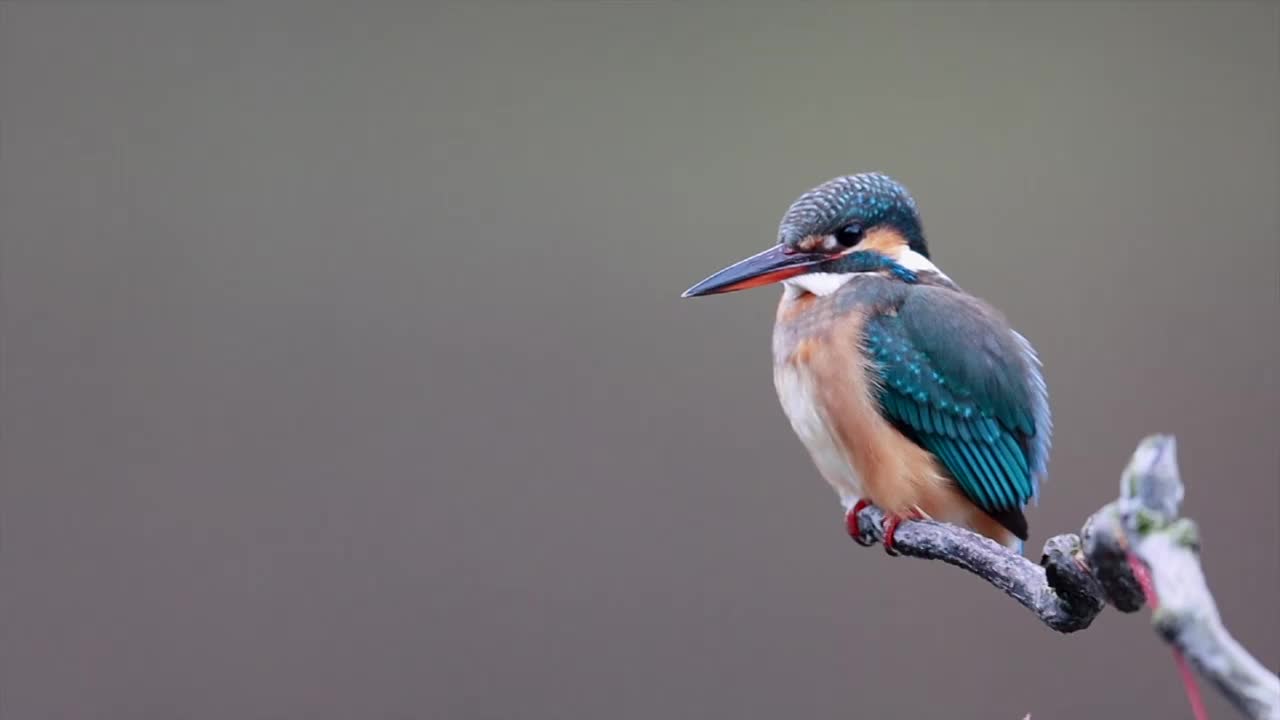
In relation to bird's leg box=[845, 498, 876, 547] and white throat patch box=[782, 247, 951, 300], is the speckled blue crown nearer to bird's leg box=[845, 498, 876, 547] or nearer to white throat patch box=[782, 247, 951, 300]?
white throat patch box=[782, 247, 951, 300]

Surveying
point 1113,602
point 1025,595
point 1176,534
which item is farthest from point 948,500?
point 1176,534

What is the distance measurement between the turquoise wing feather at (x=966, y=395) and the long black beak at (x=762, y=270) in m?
0.12

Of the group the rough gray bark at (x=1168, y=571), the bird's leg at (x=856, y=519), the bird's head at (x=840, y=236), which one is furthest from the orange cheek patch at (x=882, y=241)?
the rough gray bark at (x=1168, y=571)

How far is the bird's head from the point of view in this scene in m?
1.70

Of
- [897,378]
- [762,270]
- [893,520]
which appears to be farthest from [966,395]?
[762,270]

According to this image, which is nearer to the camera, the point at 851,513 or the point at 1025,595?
the point at 1025,595

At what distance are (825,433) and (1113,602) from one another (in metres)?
1.03

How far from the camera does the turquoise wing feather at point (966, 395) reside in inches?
65.2

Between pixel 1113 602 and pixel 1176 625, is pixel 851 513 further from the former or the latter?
pixel 1176 625

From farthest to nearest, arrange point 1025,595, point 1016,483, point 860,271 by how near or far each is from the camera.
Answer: point 860,271
point 1016,483
point 1025,595

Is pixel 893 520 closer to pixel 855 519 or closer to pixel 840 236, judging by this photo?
pixel 855 519

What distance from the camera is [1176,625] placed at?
18.4 inches

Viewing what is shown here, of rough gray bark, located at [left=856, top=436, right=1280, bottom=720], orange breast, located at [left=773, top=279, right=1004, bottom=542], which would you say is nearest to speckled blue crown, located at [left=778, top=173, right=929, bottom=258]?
orange breast, located at [left=773, top=279, right=1004, bottom=542]

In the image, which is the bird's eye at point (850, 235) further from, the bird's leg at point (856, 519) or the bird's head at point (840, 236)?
the bird's leg at point (856, 519)
